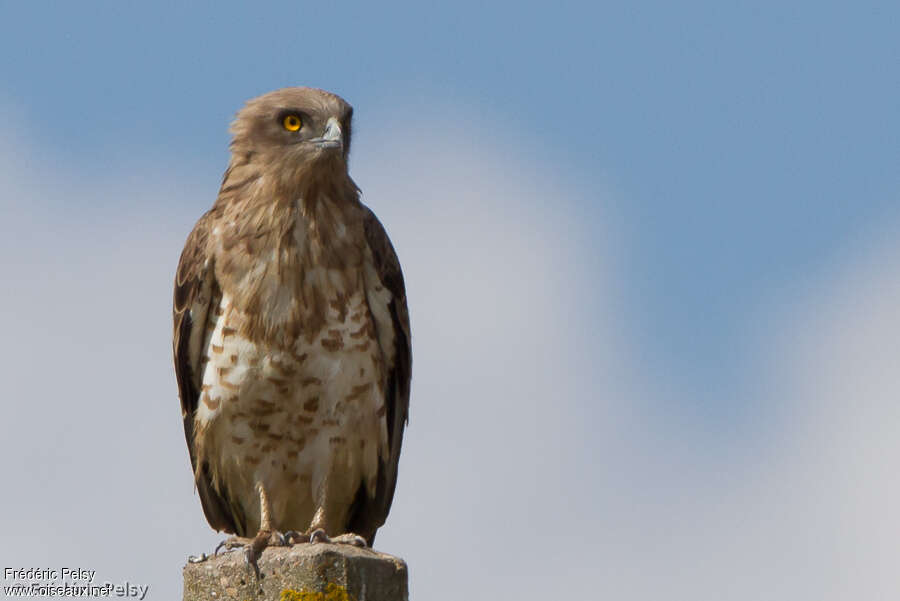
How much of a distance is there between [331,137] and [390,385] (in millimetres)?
1750

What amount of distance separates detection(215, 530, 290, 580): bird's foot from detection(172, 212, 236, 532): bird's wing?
7.53 ft

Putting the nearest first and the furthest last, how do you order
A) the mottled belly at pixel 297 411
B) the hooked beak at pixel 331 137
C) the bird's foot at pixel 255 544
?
the bird's foot at pixel 255 544 → the mottled belly at pixel 297 411 → the hooked beak at pixel 331 137

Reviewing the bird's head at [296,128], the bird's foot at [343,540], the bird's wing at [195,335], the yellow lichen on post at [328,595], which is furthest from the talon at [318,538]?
the bird's head at [296,128]

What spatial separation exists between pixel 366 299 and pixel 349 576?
3.18 metres

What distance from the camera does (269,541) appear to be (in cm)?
742

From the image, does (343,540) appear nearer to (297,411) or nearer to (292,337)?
(297,411)

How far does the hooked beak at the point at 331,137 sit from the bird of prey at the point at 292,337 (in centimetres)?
1

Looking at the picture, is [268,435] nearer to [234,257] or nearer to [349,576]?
[234,257]

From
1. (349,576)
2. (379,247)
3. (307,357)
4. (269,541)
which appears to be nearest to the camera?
(349,576)

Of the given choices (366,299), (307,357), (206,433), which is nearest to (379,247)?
(366,299)

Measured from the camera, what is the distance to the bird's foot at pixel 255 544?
6.98 m

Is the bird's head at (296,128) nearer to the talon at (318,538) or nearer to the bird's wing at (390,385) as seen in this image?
the bird's wing at (390,385)

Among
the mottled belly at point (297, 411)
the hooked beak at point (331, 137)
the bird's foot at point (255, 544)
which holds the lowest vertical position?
the bird's foot at point (255, 544)

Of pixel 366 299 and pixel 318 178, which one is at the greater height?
pixel 318 178
